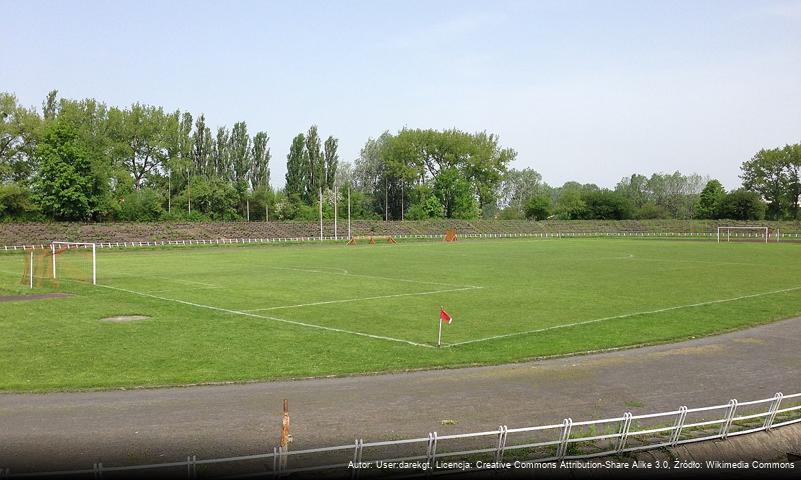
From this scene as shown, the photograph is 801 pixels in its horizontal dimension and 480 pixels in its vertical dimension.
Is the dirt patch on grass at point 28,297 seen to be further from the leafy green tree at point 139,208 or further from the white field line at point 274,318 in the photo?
the leafy green tree at point 139,208

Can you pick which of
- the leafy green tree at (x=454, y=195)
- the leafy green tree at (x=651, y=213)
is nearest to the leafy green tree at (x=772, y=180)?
the leafy green tree at (x=651, y=213)

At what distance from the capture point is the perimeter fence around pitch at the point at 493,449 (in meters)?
8.59

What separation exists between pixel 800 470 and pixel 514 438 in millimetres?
4212

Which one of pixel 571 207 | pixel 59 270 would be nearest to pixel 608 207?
pixel 571 207

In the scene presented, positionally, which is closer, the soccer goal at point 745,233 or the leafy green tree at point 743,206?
the soccer goal at point 745,233

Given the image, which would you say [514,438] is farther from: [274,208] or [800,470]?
[274,208]

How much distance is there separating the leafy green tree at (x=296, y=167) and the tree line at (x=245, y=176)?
220 mm

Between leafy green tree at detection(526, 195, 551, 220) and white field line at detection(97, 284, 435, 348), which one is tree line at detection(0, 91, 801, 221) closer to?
leafy green tree at detection(526, 195, 551, 220)

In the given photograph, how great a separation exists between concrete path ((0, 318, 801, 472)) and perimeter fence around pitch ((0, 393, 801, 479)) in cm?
113

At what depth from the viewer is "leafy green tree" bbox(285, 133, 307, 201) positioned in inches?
5453

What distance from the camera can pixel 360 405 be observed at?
47.4 feet

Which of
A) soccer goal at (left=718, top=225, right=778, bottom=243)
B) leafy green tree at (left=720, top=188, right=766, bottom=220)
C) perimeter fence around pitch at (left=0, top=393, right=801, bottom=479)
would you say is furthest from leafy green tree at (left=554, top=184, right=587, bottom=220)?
perimeter fence around pitch at (left=0, top=393, right=801, bottom=479)

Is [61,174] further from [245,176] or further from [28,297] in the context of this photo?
[28,297]

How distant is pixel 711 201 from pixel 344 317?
14402 cm
